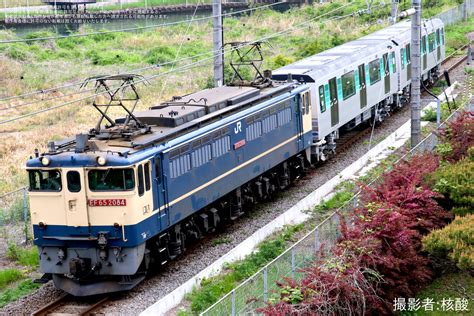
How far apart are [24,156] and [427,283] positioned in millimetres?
17937

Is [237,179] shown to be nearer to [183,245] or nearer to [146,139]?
[183,245]

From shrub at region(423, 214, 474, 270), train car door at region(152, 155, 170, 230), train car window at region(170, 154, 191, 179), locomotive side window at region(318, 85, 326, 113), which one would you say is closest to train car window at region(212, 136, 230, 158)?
train car window at region(170, 154, 191, 179)

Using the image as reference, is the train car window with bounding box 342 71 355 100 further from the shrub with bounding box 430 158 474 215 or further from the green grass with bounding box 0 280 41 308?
the green grass with bounding box 0 280 41 308

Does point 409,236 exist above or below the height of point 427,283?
above

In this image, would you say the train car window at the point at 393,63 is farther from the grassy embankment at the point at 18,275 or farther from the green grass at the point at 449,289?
the grassy embankment at the point at 18,275

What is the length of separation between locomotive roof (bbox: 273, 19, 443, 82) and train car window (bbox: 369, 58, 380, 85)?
39 cm

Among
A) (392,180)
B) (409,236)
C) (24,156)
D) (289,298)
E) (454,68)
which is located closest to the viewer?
(289,298)

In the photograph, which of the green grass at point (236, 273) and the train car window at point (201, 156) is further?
the train car window at point (201, 156)

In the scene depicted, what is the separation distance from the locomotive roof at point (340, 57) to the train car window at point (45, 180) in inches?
453

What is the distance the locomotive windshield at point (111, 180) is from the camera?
1603 cm

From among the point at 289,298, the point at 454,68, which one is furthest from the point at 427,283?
the point at 454,68

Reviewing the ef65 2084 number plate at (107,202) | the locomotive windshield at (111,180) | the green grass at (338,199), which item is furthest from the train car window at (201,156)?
the green grass at (338,199)

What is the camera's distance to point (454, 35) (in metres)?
53.3

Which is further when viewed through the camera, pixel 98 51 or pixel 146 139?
pixel 98 51
